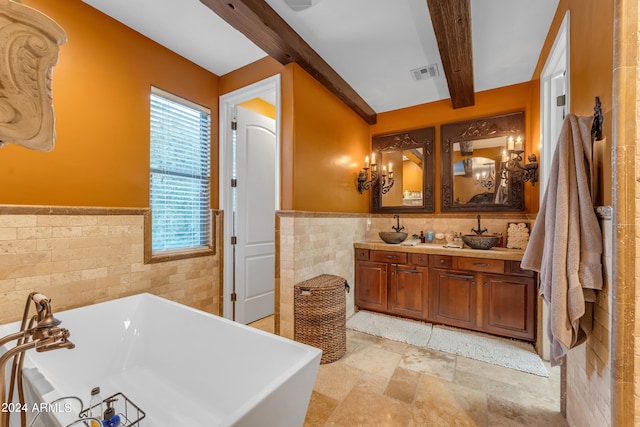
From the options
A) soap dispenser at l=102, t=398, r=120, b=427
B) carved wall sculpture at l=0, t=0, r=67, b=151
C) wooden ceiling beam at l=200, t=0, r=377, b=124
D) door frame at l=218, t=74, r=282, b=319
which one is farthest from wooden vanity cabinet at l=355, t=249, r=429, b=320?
carved wall sculpture at l=0, t=0, r=67, b=151

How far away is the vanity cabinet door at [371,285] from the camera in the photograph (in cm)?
324

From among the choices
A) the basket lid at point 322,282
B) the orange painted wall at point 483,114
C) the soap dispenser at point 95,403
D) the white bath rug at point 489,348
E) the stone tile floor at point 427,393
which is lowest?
the stone tile floor at point 427,393

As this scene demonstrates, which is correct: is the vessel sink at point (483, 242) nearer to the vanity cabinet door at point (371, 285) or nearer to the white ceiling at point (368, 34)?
the vanity cabinet door at point (371, 285)

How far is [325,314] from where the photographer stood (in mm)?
2309

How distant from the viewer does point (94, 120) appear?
2010 millimetres

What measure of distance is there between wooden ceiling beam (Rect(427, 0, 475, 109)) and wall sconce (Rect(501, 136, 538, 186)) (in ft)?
2.51

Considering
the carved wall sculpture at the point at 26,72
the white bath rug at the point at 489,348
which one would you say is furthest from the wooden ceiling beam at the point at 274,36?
the white bath rug at the point at 489,348

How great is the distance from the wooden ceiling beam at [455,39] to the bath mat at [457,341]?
2.57 metres

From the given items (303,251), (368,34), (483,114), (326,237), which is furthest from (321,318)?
(483,114)

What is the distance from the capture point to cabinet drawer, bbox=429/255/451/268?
287 cm

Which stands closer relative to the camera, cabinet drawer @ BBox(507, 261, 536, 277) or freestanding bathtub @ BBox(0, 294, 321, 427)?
freestanding bathtub @ BBox(0, 294, 321, 427)

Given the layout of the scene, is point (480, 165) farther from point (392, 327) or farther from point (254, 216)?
point (254, 216)

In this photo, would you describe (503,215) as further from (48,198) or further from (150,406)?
(48,198)

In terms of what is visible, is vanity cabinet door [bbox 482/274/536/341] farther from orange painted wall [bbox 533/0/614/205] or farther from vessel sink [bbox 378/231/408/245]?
orange painted wall [bbox 533/0/614/205]
